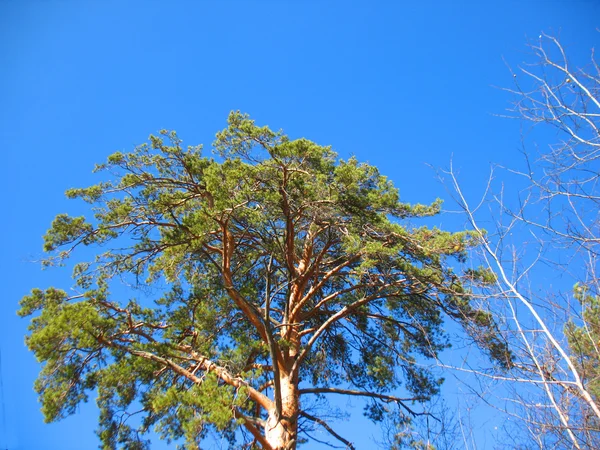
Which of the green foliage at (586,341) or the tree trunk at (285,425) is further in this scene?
the tree trunk at (285,425)

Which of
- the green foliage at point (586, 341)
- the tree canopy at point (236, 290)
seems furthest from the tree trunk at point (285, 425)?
the green foliage at point (586, 341)

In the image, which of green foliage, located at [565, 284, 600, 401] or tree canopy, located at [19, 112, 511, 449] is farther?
tree canopy, located at [19, 112, 511, 449]

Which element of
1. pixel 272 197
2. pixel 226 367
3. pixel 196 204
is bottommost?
pixel 226 367

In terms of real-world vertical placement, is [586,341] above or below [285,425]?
above

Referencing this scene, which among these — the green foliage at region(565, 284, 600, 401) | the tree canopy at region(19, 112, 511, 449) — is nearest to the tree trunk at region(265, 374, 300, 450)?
the tree canopy at region(19, 112, 511, 449)

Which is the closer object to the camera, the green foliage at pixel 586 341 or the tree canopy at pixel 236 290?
the green foliage at pixel 586 341

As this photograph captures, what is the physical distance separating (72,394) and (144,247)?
276cm

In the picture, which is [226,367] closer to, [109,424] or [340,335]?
[109,424]

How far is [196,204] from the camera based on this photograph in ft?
29.8

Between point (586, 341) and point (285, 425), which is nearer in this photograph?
point (586, 341)

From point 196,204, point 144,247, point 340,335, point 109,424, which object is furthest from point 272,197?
point 109,424

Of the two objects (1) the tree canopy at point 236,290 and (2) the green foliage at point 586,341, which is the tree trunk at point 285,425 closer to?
(1) the tree canopy at point 236,290

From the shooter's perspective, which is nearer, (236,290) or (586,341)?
(586,341)

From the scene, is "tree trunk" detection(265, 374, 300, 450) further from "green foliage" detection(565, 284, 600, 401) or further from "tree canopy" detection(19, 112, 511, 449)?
"green foliage" detection(565, 284, 600, 401)
